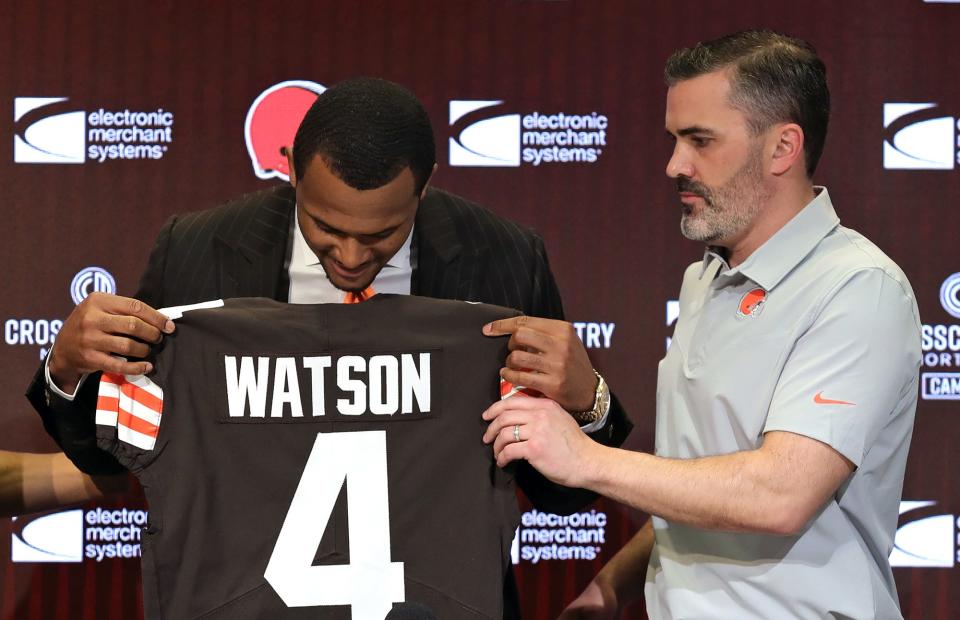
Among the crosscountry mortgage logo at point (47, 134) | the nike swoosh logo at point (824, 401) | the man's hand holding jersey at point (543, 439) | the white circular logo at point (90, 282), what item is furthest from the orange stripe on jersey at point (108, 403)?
the crosscountry mortgage logo at point (47, 134)

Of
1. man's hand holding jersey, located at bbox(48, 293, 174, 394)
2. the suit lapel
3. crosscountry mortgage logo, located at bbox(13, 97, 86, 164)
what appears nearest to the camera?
man's hand holding jersey, located at bbox(48, 293, 174, 394)

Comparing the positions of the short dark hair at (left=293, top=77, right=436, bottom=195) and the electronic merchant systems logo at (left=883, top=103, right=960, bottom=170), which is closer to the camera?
the short dark hair at (left=293, top=77, right=436, bottom=195)

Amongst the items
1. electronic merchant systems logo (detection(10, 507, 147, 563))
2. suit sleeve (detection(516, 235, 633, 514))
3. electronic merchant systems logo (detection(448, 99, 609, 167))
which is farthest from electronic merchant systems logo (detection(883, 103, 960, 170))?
electronic merchant systems logo (detection(10, 507, 147, 563))

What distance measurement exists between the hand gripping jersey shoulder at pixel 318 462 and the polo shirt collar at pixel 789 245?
0.40 m

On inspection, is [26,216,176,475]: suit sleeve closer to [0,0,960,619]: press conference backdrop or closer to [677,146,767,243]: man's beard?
[677,146,767,243]: man's beard

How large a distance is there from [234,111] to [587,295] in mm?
986

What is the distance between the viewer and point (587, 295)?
8.75 ft

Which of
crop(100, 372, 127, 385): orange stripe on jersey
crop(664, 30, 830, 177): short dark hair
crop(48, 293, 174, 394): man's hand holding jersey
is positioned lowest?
crop(100, 372, 127, 385): orange stripe on jersey

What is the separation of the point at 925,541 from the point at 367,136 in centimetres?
195

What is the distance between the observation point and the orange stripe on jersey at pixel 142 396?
4.76ft

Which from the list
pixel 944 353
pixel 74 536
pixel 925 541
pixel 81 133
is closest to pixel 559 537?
pixel 925 541

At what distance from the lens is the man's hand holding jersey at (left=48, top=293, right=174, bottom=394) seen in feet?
4.63

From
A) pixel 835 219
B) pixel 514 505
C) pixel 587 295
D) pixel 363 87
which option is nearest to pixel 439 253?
pixel 363 87

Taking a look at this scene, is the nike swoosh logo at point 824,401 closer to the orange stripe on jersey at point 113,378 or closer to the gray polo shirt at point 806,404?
the gray polo shirt at point 806,404
